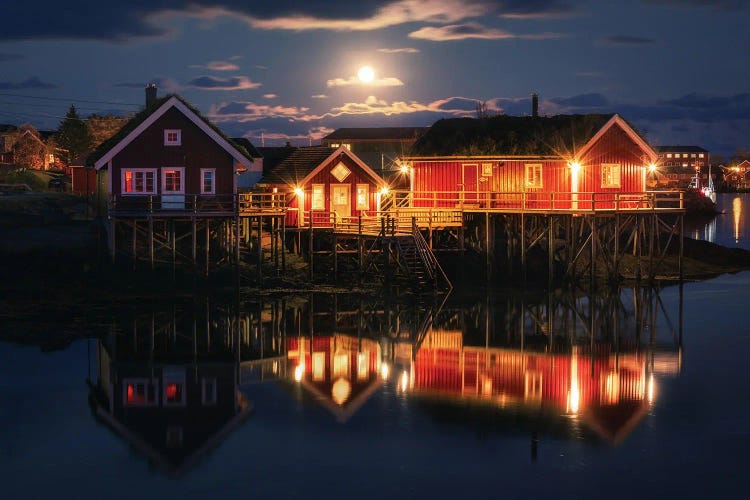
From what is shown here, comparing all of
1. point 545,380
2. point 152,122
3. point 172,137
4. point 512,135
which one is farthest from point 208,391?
point 512,135

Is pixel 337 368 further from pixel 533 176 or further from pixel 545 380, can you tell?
pixel 533 176

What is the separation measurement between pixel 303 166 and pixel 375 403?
2517 centimetres

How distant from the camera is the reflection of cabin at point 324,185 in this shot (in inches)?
1913

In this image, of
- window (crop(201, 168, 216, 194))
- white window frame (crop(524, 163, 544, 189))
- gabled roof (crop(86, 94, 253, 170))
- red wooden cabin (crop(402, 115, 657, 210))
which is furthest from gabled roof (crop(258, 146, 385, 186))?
white window frame (crop(524, 163, 544, 189))

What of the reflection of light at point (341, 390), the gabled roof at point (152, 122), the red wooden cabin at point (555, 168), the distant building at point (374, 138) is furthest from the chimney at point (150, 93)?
the distant building at point (374, 138)

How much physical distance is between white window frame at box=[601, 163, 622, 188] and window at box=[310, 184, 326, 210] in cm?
1190

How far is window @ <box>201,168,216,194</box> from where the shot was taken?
43.1m

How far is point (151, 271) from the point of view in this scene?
133 feet

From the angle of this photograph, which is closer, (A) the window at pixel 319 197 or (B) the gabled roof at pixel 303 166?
(B) the gabled roof at pixel 303 166

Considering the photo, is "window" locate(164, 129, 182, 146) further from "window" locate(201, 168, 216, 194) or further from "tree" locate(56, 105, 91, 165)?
"tree" locate(56, 105, 91, 165)

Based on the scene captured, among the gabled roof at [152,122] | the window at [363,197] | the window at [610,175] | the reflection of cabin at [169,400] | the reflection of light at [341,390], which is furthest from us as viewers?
the window at [363,197]

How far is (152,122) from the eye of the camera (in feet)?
139

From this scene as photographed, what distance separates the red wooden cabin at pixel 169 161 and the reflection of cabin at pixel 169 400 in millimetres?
11462

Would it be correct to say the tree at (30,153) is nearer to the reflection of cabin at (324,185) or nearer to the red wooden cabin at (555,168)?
the reflection of cabin at (324,185)
